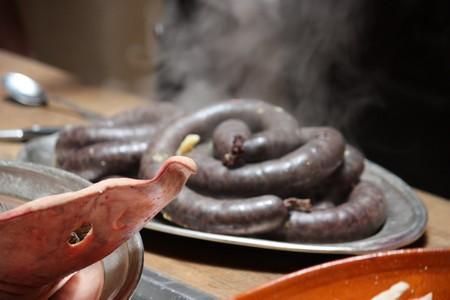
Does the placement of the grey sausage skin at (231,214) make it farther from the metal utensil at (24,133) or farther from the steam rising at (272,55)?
the steam rising at (272,55)

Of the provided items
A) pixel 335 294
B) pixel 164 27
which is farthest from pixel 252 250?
pixel 164 27

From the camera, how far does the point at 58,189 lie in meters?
1.24

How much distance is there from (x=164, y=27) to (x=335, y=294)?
96.9 inches

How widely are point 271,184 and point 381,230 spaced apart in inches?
11.9

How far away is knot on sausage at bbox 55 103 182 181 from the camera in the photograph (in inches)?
64.4

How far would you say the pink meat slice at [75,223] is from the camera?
0.83 meters

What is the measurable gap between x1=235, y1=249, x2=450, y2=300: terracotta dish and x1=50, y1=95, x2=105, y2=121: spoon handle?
5.04 feet

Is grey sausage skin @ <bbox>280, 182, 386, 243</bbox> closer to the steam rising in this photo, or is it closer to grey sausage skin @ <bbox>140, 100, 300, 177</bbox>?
grey sausage skin @ <bbox>140, 100, 300, 177</bbox>

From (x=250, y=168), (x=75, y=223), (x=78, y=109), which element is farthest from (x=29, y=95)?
(x=75, y=223)

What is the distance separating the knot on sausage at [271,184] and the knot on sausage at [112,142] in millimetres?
86

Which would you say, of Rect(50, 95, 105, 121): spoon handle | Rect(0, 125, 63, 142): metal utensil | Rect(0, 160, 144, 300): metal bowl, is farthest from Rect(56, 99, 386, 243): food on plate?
Rect(50, 95, 105, 121): spoon handle

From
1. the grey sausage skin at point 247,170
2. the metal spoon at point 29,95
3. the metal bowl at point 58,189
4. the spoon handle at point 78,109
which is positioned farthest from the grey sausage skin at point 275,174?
the metal spoon at point 29,95

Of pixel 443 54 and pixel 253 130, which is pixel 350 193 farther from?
pixel 443 54

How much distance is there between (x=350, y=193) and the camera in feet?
5.36
